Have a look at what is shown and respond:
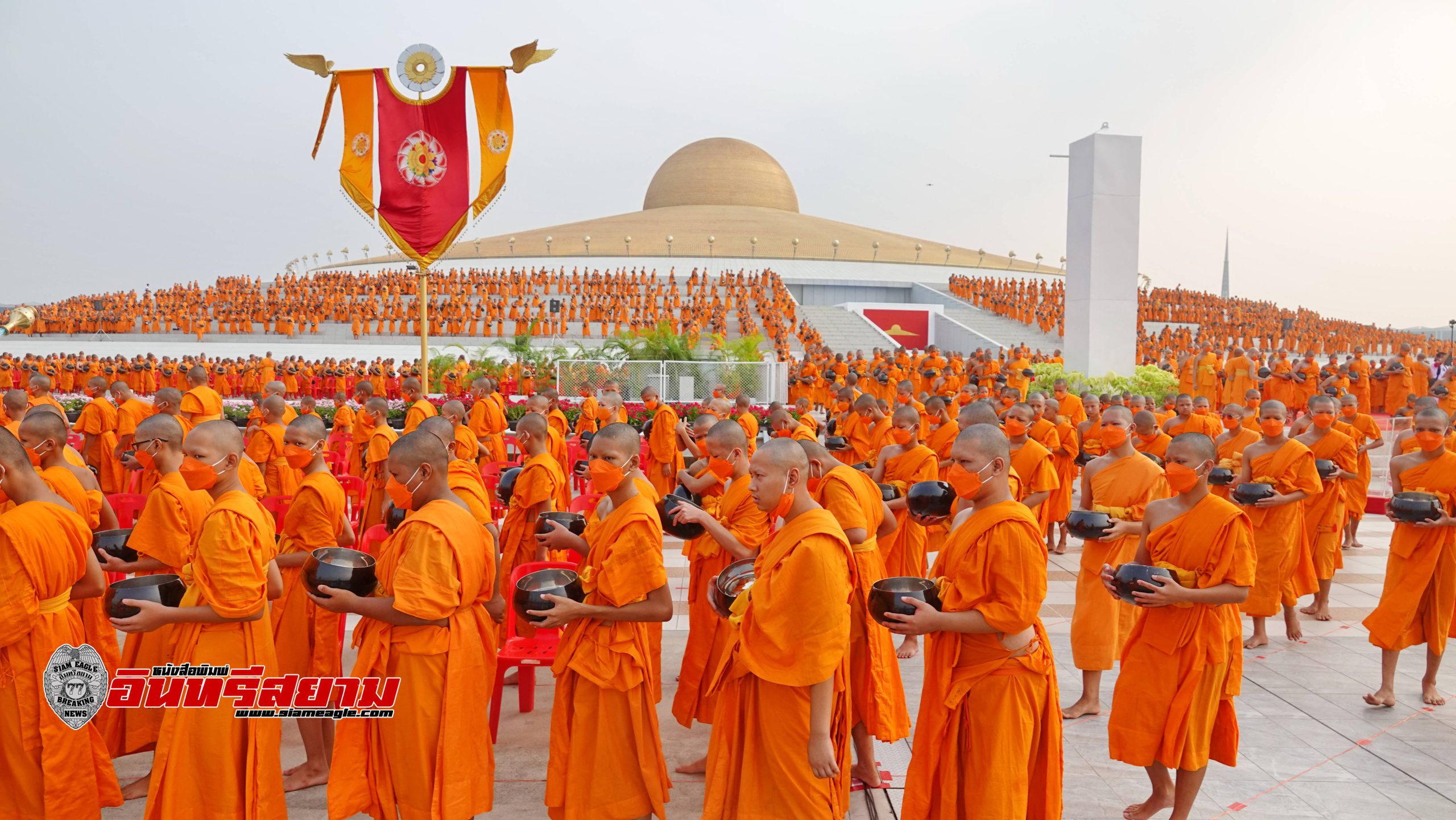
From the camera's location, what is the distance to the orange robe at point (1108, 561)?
5.17 meters

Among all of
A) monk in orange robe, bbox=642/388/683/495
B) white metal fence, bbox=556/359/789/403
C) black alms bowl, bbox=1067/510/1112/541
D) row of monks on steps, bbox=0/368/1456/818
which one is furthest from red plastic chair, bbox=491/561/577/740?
white metal fence, bbox=556/359/789/403

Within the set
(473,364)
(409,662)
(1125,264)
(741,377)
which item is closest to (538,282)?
(473,364)

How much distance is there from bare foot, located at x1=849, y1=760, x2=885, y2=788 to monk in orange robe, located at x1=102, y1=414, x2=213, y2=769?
3199mm

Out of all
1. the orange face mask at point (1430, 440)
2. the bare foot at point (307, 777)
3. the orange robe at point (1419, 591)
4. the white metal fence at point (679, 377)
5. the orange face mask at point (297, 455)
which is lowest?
the bare foot at point (307, 777)

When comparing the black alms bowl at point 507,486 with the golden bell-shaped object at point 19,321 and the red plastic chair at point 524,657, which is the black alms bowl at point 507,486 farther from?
the golden bell-shaped object at point 19,321

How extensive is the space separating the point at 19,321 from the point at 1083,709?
46.0 m

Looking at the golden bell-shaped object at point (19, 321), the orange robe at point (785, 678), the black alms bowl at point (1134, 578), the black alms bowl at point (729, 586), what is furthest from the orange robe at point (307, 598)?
the golden bell-shaped object at point (19, 321)

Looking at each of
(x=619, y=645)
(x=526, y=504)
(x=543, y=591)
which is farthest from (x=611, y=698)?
(x=526, y=504)

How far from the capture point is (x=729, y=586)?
11.6 ft

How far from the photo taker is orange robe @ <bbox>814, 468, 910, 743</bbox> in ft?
13.8

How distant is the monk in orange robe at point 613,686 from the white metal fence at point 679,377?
1628 cm

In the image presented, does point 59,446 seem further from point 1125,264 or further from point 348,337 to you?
point 348,337

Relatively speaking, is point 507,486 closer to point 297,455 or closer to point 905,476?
point 297,455

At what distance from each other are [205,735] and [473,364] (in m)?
22.1
